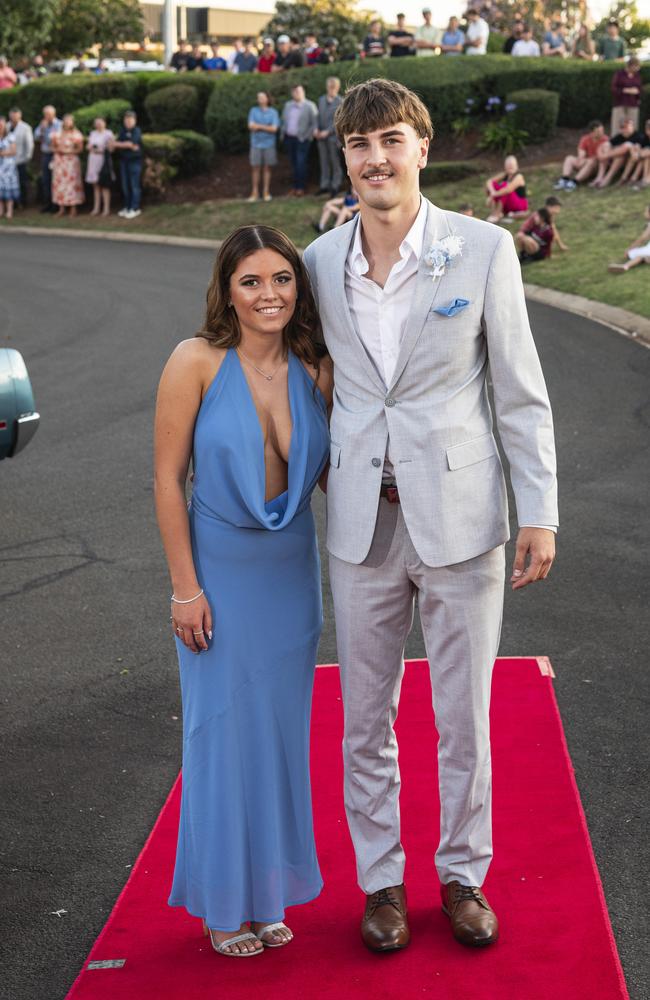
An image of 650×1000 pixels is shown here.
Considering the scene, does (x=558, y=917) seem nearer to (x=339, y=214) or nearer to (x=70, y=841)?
(x=70, y=841)

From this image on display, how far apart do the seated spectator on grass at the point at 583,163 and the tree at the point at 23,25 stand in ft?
90.6

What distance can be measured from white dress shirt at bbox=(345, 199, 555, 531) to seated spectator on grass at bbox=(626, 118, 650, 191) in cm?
1957

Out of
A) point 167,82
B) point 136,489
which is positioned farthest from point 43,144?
point 136,489

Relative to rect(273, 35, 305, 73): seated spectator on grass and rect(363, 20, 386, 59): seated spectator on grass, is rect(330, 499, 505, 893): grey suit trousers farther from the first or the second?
rect(273, 35, 305, 73): seated spectator on grass

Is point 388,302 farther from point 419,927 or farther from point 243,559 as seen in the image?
point 419,927

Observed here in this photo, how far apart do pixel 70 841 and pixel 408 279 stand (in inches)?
91.7

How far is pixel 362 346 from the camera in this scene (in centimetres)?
338

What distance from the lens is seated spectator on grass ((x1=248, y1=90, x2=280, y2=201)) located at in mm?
25344

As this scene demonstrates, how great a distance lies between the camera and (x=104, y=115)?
28.2 metres

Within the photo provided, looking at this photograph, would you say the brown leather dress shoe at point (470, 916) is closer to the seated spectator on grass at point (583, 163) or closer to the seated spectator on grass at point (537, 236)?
the seated spectator on grass at point (537, 236)

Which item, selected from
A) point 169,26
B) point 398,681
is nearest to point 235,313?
point 398,681

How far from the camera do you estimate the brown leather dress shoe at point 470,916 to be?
356 centimetres

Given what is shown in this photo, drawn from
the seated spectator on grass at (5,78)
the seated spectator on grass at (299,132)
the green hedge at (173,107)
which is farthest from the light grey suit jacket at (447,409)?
the seated spectator on grass at (5,78)

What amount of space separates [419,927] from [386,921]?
0.50ft
